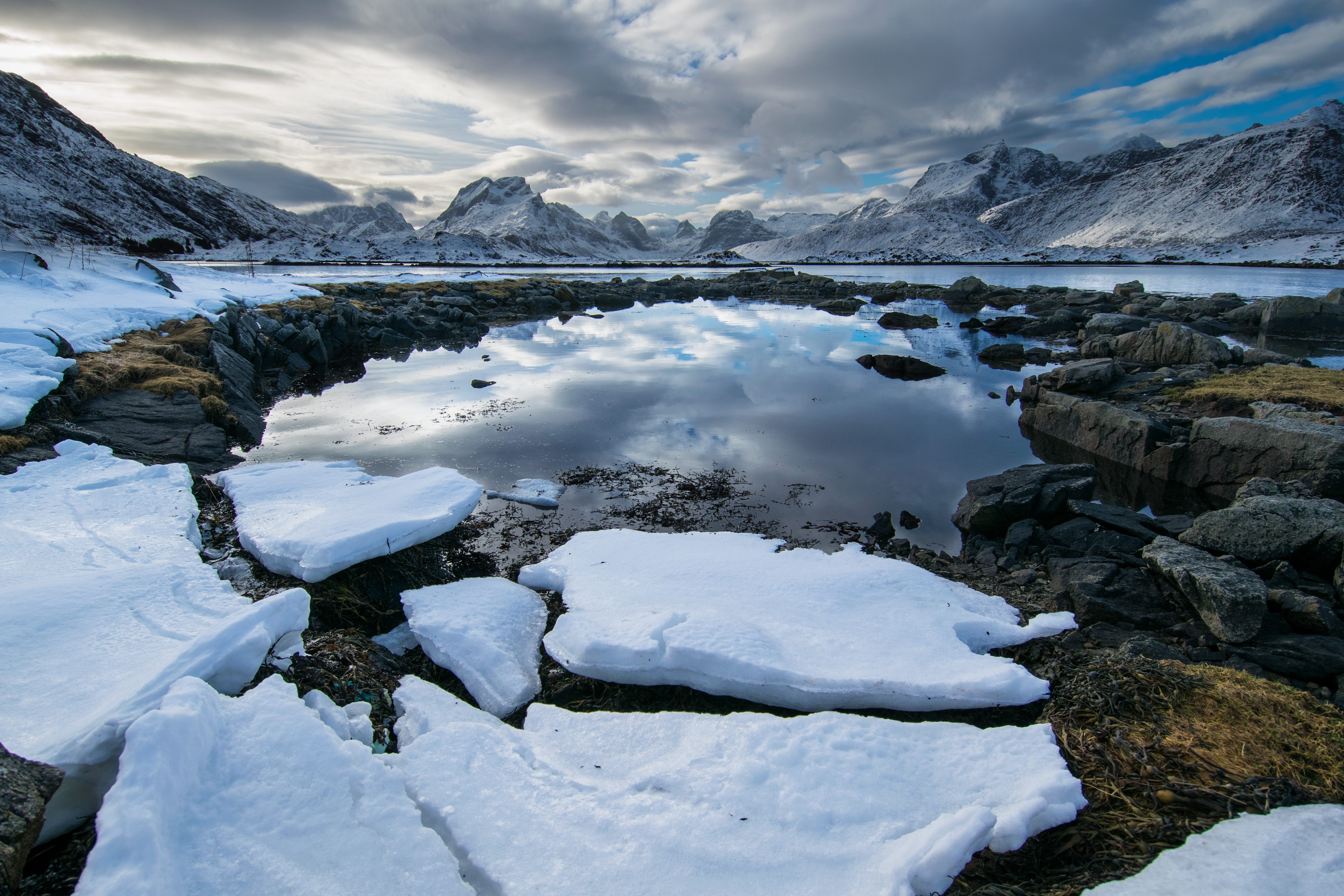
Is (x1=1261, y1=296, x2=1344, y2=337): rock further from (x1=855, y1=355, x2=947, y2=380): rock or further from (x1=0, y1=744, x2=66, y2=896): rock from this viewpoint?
(x1=0, y1=744, x2=66, y2=896): rock

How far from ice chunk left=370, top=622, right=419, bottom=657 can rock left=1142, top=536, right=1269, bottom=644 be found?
289 inches

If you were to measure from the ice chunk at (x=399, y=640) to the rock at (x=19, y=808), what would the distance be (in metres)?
2.59

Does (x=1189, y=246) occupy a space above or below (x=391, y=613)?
above

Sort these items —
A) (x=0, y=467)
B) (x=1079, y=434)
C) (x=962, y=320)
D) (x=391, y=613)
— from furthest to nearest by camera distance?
(x=962, y=320), (x=1079, y=434), (x=0, y=467), (x=391, y=613)

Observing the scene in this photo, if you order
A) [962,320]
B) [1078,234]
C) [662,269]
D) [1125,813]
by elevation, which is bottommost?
[1125,813]

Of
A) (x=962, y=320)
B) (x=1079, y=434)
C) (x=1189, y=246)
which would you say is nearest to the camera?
(x=1079, y=434)

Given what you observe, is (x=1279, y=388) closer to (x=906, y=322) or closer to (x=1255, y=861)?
(x=1255, y=861)

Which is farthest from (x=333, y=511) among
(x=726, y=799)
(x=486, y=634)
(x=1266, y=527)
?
(x=1266, y=527)

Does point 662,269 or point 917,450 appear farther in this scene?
point 662,269

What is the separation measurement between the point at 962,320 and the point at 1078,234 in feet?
621

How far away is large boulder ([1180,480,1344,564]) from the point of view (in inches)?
228

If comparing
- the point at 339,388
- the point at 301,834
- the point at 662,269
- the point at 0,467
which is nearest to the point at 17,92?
the point at 662,269

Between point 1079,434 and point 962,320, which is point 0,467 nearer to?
point 1079,434

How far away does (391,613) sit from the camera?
18.6 feet
